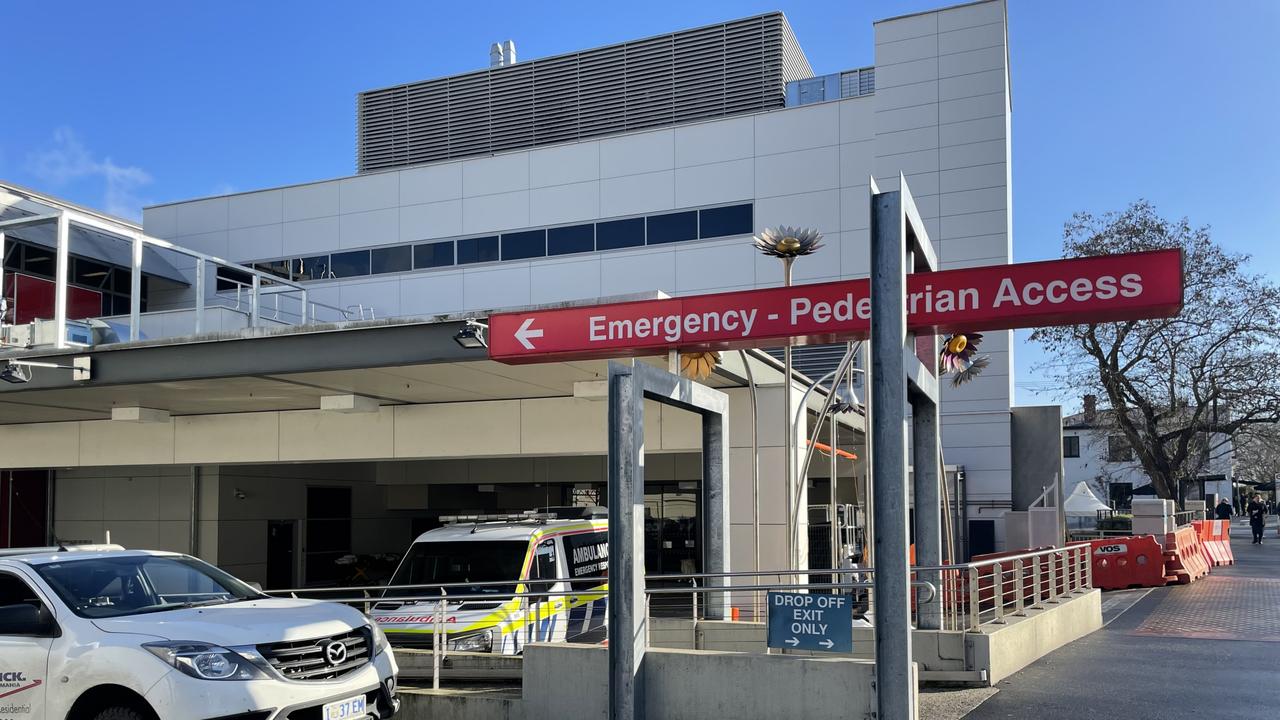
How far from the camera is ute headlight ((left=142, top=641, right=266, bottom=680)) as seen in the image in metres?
7.01

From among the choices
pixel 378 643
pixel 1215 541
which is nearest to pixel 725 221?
pixel 1215 541

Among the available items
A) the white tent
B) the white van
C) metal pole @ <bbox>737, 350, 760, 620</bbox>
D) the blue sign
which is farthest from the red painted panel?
the white tent

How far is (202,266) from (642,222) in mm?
17671

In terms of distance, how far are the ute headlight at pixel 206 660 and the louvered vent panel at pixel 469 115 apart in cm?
3401

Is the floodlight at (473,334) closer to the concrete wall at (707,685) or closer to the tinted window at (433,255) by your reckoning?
the concrete wall at (707,685)

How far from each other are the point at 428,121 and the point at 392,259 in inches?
320

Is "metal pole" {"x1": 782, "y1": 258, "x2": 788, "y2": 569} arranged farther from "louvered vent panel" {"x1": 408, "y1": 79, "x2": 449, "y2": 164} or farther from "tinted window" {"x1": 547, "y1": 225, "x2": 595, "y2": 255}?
"louvered vent panel" {"x1": 408, "y1": 79, "x2": 449, "y2": 164}

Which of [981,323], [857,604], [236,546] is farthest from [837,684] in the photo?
[236,546]

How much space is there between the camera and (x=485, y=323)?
11922 mm

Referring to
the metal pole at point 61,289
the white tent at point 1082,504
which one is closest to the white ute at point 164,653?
the metal pole at point 61,289

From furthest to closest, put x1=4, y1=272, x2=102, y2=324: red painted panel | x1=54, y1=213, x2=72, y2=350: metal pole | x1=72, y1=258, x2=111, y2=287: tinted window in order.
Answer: x1=72, y1=258, x2=111, y2=287: tinted window
x1=4, y1=272, x2=102, y2=324: red painted panel
x1=54, y1=213, x2=72, y2=350: metal pole

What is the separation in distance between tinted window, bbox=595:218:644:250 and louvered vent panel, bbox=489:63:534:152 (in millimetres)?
7038

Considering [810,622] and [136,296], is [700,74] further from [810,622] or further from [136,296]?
[810,622]

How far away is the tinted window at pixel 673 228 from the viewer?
106 ft
